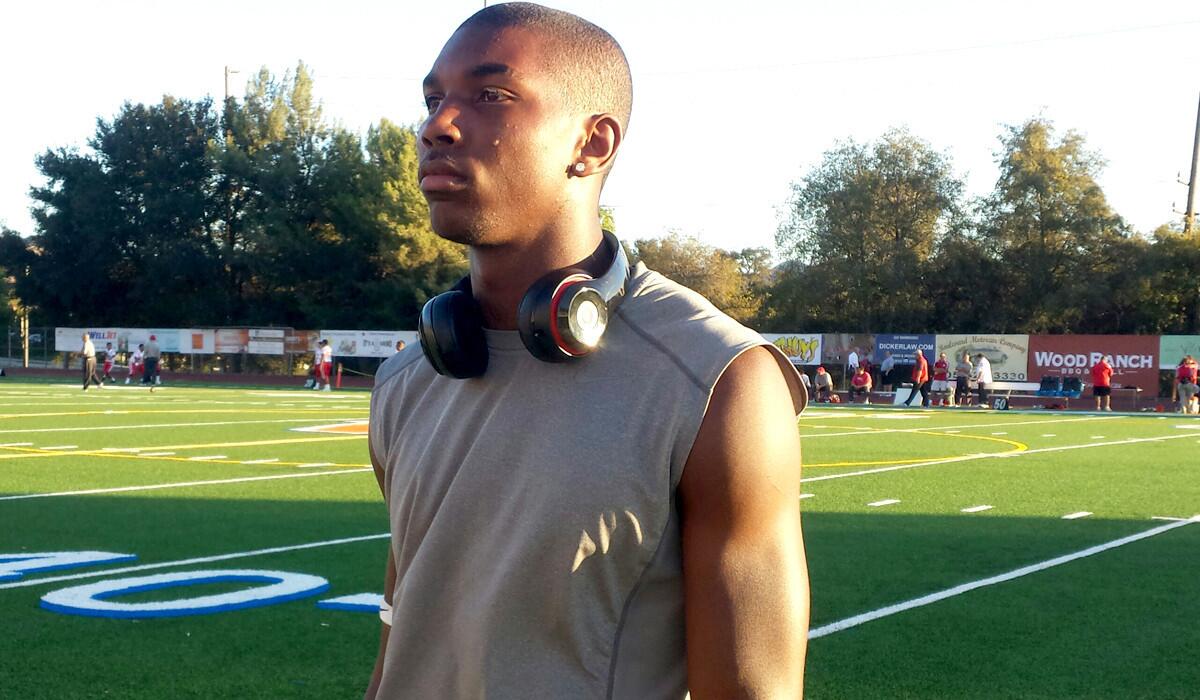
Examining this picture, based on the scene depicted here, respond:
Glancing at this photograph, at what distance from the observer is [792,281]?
63.2m

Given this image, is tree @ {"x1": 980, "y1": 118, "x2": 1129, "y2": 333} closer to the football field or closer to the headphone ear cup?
the football field

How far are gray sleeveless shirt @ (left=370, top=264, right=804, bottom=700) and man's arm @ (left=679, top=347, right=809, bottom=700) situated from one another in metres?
0.04

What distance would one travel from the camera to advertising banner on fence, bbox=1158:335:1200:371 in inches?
1489

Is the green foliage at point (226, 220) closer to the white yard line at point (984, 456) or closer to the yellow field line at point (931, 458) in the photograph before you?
the yellow field line at point (931, 458)

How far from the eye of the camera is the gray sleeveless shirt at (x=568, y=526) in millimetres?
1806

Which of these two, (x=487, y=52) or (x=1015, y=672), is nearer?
(x=487, y=52)

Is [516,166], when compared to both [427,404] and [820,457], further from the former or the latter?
[820,457]

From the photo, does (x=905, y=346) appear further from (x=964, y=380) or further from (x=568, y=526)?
(x=568, y=526)

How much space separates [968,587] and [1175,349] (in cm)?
3376

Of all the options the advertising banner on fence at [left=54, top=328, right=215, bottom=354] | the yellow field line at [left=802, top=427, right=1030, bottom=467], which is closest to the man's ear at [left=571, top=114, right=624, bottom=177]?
the yellow field line at [left=802, top=427, right=1030, bottom=467]

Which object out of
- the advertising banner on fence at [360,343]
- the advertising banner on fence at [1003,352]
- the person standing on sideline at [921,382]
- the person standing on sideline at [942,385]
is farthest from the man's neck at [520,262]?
the advertising banner on fence at [360,343]

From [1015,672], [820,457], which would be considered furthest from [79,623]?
[820,457]

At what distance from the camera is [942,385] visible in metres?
40.2

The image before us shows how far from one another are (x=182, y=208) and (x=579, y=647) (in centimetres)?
6862
